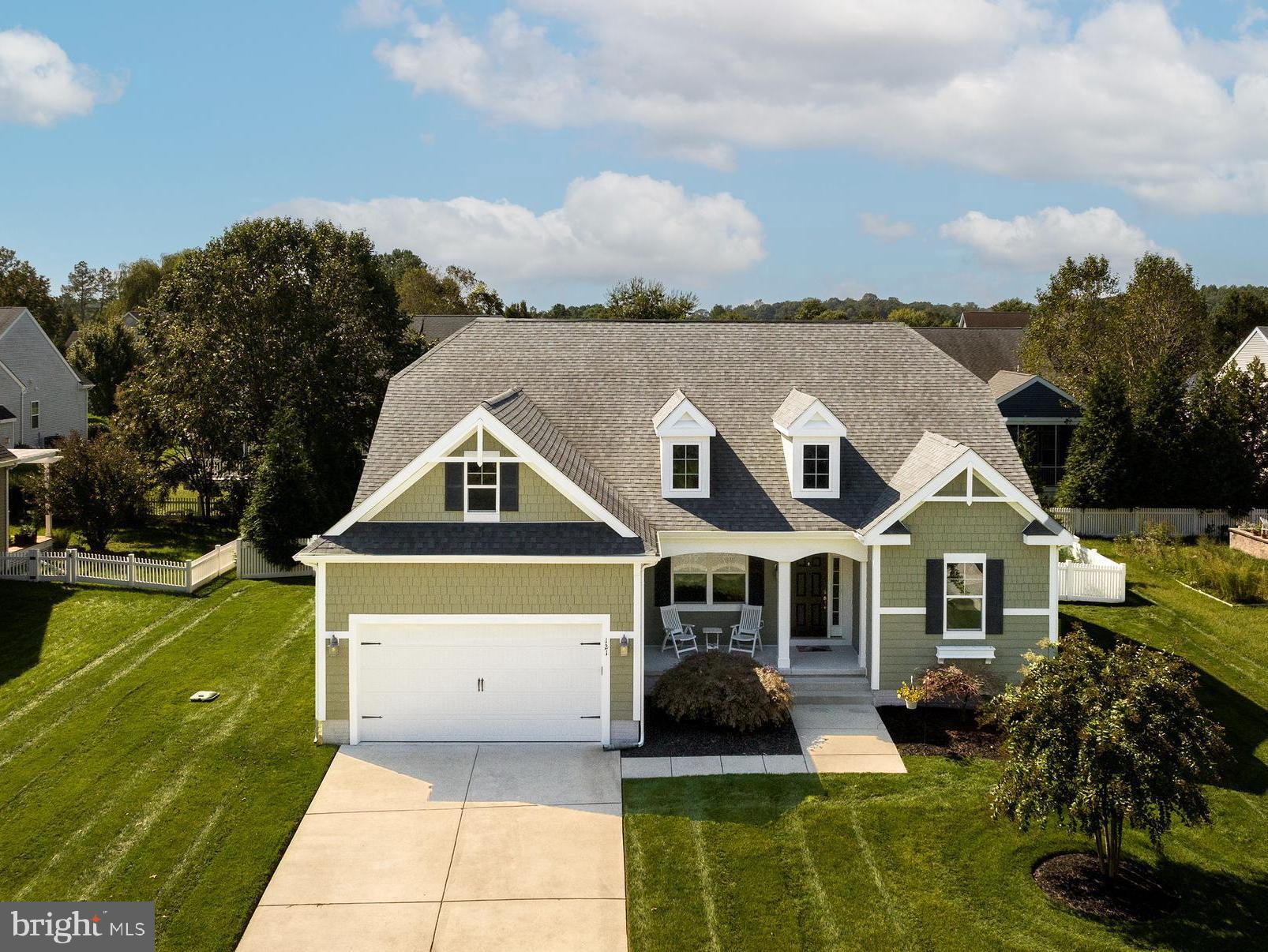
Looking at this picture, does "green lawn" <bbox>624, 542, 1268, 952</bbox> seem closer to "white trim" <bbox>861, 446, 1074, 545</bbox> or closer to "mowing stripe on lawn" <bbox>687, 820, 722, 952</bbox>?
"mowing stripe on lawn" <bbox>687, 820, 722, 952</bbox>

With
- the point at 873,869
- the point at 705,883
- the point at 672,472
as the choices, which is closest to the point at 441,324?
the point at 672,472

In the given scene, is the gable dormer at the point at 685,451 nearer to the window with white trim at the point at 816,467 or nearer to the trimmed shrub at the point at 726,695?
the window with white trim at the point at 816,467

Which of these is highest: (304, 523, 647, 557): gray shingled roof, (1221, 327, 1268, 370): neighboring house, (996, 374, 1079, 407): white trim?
(1221, 327, 1268, 370): neighboring house

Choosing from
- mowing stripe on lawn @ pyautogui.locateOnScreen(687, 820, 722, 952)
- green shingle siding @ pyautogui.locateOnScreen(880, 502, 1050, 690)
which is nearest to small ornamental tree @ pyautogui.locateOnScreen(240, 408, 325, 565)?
green shingle siding @ pyautogui.locateOnScreen(880, 502, 1050, 690)

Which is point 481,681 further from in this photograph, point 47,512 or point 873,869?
point 47,512

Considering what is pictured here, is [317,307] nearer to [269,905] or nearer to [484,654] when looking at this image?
[484,654]

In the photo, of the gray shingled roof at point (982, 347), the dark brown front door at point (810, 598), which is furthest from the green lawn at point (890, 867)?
the gray shingled roof at point (982, 347)
